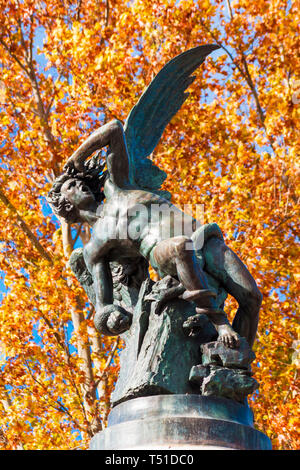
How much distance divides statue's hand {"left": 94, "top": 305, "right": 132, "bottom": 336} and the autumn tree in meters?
4.51

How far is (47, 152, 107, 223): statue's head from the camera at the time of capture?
467 centimetres

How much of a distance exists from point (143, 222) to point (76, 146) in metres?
6.15

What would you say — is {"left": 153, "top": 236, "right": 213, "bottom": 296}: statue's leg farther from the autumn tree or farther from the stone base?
the autumn tree

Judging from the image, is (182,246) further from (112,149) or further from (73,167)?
(73,167)

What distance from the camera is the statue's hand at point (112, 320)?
13.5 ft

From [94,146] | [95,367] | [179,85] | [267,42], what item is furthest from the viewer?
[267,42]

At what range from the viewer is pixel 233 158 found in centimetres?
1109

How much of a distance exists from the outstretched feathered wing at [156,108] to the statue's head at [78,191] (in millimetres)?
318

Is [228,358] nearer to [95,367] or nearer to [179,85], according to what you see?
[179,85]

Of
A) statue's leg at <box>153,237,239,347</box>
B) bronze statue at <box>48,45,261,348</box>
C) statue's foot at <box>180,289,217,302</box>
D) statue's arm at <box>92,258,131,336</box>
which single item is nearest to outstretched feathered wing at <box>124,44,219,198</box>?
bronze statue at <box>48,45,261,348</box>

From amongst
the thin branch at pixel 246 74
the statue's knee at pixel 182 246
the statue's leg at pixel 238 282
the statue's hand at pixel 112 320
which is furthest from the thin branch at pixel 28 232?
the statue's knee at pixel 182 246

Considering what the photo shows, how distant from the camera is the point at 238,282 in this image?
13.3ft

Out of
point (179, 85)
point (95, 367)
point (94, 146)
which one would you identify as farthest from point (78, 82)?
point (94, 146)
